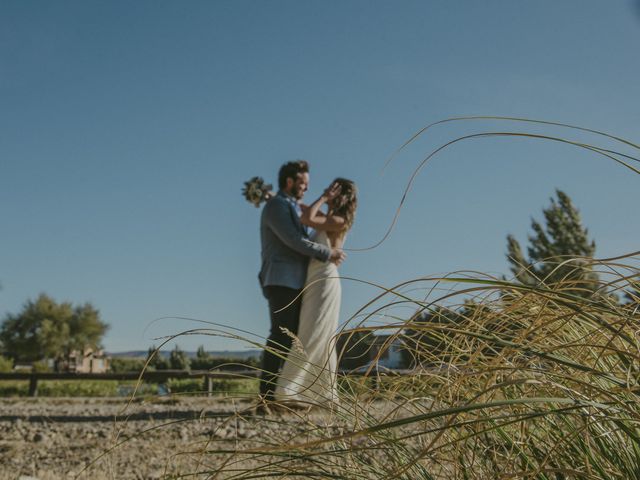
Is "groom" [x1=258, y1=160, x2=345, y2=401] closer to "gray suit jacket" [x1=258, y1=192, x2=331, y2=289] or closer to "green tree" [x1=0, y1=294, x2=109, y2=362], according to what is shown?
"gray suit jacket" [x1=258, y1=192, x2=331, y2=289]

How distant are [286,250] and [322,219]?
59 centimetres

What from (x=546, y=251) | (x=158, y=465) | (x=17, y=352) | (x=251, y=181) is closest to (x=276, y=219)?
(x=251, y=181)

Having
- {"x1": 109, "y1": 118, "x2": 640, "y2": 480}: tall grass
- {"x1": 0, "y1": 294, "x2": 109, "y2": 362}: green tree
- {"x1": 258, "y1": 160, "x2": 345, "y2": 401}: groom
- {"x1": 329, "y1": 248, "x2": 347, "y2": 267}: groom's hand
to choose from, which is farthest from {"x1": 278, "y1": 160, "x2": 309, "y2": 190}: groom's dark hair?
{"x1": 0, "y1": 294, "x2": 109, "y2": 362}: green tree

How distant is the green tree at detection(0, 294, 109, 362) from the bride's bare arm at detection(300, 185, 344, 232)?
142 feet

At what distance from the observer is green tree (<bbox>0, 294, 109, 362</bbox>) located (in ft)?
151

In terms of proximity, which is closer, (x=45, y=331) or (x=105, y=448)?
(x=105, y=448)

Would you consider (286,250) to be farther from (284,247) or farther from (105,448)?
(105,448)

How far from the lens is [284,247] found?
17.4 feet

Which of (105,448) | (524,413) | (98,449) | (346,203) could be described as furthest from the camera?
(346,203)

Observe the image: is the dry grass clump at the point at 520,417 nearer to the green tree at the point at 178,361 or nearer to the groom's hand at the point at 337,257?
the groom's hand at the point at 337,257

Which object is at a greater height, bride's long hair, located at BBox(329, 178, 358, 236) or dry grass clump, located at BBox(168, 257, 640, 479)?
bride's long hair, located at BBox(329, 178, 358, 236)

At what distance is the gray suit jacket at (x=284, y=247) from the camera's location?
16.8 ft

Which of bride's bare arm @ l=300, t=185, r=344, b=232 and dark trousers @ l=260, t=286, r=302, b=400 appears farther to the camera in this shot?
bride's bare arm @ l=300, t=185, r=344, b=232

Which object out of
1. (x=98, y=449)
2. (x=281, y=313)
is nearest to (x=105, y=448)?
(x=98, y=449)
